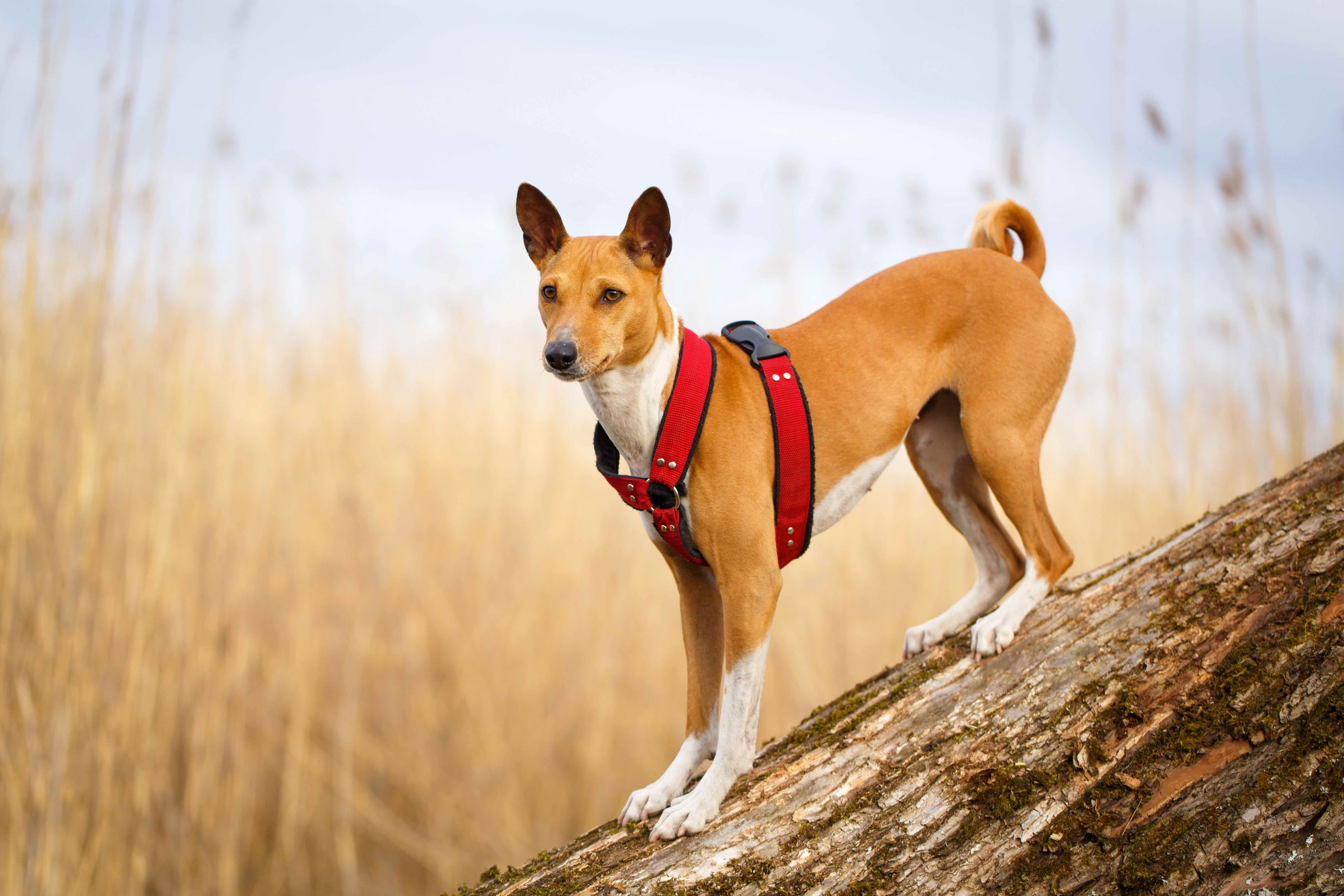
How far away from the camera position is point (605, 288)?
5.59ft

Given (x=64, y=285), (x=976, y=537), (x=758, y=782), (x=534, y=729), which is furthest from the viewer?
(x=534, y=729)

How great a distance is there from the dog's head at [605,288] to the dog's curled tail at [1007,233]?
1013 mm

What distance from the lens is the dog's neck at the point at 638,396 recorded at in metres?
1.79

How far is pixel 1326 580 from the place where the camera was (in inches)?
75.1

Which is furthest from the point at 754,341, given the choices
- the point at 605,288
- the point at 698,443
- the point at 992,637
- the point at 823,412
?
the point at 992,637

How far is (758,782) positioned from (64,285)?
3099 millimetres

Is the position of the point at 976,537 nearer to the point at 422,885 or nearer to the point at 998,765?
the point at 998,765

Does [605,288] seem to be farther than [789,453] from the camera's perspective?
No

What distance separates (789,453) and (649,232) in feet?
1.73

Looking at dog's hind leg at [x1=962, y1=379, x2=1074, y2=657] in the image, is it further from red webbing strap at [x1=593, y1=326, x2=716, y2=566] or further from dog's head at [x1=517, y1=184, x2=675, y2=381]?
dog's head at [x1=517, y1=184, x2=675, y2=381]

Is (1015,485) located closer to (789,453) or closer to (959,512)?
(959,512)

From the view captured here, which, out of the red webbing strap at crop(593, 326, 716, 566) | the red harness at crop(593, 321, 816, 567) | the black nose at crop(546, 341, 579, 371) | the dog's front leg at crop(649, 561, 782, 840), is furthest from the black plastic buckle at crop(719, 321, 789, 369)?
the black nose at crop(546, 341, 579, 371)

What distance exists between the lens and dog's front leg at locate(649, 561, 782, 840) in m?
1.82

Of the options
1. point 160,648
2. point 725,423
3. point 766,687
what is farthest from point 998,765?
point 160,648
